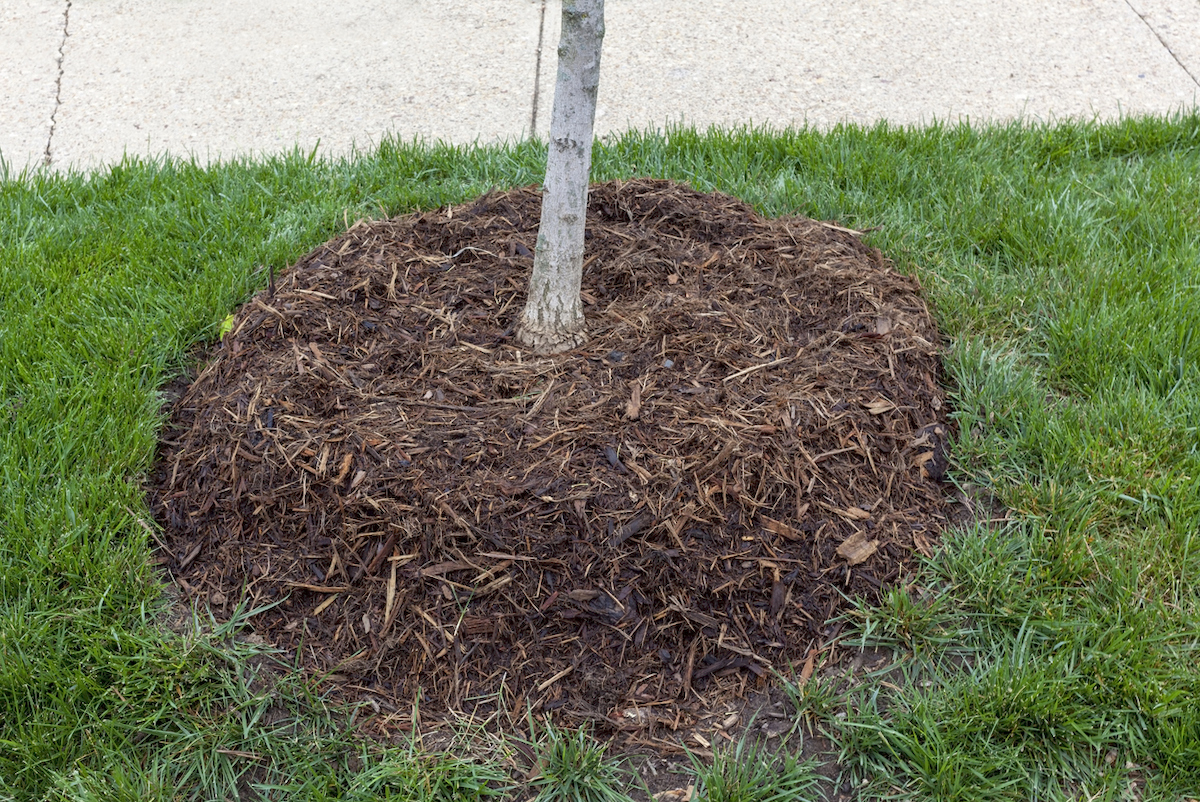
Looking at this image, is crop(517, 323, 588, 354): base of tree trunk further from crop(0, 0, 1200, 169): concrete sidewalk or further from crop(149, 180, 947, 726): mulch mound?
crop(0, 0, 1200, 169): concrete sidewalk

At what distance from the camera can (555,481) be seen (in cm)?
251

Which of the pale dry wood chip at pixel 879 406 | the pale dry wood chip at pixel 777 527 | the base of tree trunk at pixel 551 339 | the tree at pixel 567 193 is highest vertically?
the tree at pixel 567 193

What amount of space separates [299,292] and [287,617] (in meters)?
1.10

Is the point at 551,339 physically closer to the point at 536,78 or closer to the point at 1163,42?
the point at 536,78

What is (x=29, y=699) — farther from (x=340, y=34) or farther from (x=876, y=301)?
(x=340, y=34)

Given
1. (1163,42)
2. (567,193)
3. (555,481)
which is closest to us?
(555,481)

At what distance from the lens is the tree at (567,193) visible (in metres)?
2.63

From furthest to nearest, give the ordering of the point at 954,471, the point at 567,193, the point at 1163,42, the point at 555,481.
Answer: the point at 1163,42
the point at 954,471
the point at 567,193
the point at 555,481

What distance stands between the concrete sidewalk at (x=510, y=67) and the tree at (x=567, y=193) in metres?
1.88

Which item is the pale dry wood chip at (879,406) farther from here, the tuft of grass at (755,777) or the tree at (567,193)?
the tuft of grass at (755,777)

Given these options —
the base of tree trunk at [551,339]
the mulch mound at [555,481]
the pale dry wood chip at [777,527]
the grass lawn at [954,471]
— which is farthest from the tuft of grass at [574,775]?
the base of tree trunk at [551,339]

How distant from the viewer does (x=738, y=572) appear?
2523 millimetres

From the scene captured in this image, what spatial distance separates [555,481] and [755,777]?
0.83m

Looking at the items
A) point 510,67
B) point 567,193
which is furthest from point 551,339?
point 510,67
